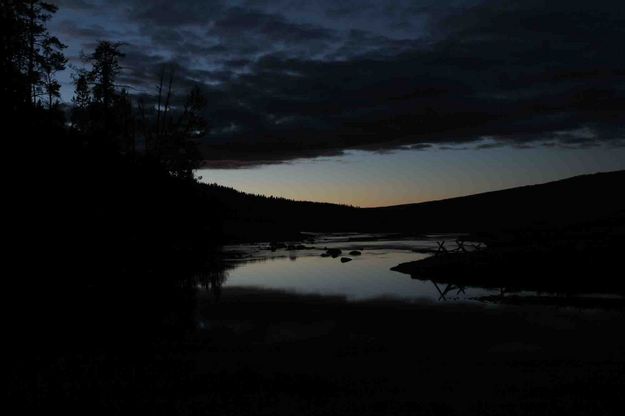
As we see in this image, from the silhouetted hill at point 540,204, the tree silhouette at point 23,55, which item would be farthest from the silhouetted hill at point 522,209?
the tree silhouette at point 23,55

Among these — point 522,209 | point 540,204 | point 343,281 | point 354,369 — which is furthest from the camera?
point 522,209

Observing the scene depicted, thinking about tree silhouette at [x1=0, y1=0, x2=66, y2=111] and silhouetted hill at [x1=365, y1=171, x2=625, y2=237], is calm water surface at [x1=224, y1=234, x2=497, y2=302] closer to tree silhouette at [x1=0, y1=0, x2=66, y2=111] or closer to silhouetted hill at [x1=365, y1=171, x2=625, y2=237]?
tree silhouette at [x1=0, y1=0, x2=66, y2=111]

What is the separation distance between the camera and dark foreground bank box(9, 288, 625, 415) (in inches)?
466

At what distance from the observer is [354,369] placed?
48.8ft

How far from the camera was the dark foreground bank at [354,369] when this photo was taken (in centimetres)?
1183

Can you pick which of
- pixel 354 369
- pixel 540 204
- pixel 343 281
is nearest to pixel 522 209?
pixel 540 204

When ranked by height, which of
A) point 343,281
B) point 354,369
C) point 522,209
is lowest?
point 343,281

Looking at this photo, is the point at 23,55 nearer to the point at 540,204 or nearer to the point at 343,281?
the point at 343,281

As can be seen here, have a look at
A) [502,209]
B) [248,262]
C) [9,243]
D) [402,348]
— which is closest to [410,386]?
[402,348]

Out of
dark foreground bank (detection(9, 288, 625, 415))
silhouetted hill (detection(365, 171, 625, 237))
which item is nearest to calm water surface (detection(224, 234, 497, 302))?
dark foreground bank (detection(9, 288, 625, 415))

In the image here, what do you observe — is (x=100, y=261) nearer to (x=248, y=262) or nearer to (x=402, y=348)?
(x=248, y=262)

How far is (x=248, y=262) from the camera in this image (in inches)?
2200

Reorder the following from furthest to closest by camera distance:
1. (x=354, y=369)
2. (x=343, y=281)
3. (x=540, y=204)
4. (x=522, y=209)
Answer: (x=522, y=209)
(x=540, y=204)
(x=343, y=281)
(x=354, y=369)

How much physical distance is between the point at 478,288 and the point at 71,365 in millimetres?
25061
